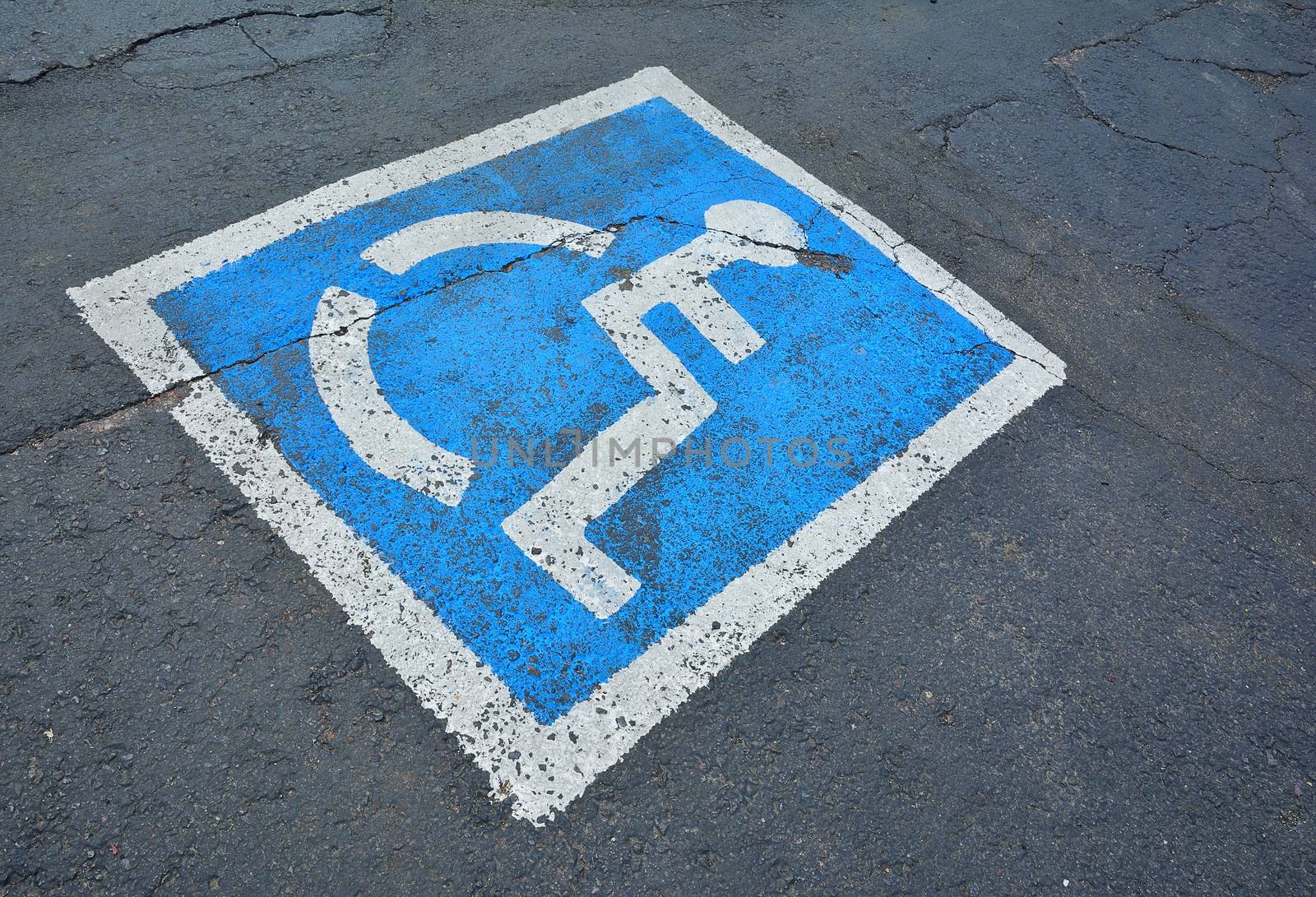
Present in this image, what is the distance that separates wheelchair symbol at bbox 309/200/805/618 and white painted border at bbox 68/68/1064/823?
0.32 meters

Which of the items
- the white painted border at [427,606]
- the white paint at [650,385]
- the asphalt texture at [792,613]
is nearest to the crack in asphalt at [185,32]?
the asphalt texture at [792,613]

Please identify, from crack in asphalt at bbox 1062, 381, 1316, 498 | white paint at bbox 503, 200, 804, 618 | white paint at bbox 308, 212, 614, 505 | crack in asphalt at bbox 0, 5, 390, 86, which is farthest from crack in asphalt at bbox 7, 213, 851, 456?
crack in asphalt at bbox 0, 5, 390, 86

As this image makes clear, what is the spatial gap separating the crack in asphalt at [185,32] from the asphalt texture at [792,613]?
21 millimetres

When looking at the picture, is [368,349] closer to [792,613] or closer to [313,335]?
[313,335]

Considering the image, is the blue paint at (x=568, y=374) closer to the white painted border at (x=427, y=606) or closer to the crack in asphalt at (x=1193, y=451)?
the white painted border at (x=427, y=606)

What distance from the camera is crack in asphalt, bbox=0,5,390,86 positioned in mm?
4438

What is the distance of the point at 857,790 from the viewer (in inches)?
100

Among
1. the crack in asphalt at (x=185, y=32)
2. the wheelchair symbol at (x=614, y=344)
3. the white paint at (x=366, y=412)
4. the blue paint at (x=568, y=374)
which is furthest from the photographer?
the crack in asphalt at (x=185, y=32)

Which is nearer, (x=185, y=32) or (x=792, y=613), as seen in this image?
(x=792, y=613)

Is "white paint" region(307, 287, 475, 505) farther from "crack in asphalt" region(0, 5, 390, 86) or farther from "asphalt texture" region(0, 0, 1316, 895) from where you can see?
"crack in asphalt" region(0, 5, 390, 86)

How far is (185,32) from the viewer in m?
4.79

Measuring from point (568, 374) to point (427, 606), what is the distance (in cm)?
120

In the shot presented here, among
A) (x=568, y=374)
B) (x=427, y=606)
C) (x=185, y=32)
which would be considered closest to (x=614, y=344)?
(x=568, y=374)

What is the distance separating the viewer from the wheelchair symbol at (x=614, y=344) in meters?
2.98
